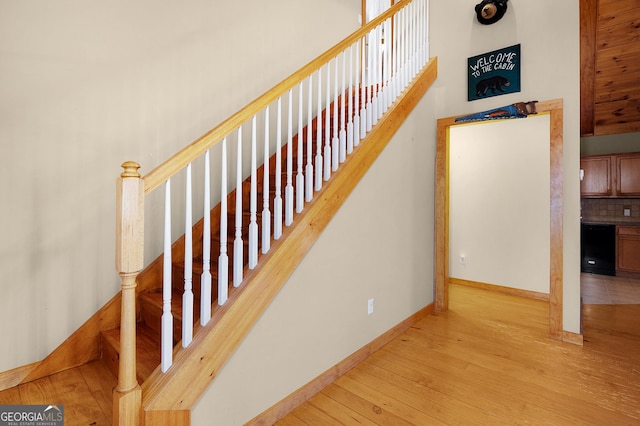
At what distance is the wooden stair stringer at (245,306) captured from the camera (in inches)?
54.4

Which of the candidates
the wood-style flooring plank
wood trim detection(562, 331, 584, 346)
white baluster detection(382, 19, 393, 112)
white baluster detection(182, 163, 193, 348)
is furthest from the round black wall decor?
the wood-style flooring plank

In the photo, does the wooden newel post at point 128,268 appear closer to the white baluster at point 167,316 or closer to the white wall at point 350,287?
the white baluster at point 167,316

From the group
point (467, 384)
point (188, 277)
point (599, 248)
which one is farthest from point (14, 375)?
point (599, 248)

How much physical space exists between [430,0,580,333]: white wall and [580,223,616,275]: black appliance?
3.30 meters

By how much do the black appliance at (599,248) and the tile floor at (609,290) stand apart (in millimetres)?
157

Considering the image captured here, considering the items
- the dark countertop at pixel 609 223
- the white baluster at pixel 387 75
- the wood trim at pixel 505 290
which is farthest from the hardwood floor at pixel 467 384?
the dark countertop at pixel 609 223

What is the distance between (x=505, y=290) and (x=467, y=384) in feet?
8.17

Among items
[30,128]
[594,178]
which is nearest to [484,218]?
[594,178]

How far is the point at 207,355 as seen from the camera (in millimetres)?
1475

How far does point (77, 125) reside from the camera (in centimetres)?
221

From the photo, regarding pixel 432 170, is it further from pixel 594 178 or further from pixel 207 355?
pixel 594 178

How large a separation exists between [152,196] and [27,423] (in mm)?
1505

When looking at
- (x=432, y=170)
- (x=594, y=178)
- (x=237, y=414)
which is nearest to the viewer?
(x=237, y=414)

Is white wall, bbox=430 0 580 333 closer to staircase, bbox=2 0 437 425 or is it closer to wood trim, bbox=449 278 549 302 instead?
staircase, bbox=2 0 437 425
